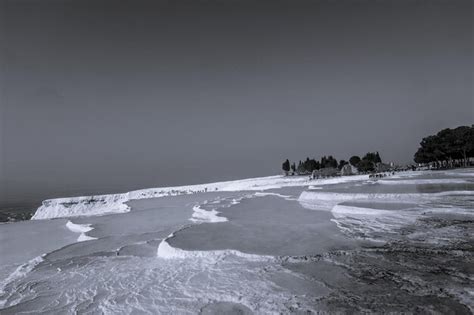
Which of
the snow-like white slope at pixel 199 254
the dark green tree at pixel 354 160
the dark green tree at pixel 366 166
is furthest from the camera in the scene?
the dark green tree at pixel 354 160

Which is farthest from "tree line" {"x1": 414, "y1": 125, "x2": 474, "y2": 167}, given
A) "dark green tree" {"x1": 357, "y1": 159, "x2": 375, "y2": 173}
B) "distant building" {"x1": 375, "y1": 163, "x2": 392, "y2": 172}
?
"dark green tree" {"x1": 357, "y1": 159, "x2": 375, "y2": 173}

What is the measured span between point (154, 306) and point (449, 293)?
5443 mm

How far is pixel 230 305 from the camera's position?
17.6 feet

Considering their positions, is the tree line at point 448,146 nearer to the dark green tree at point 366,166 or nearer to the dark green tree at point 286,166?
the dark green tree at point 366,166

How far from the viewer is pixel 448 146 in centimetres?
5094

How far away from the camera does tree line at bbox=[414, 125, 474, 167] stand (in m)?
→ 49.8

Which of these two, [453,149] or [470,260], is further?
[453,149]

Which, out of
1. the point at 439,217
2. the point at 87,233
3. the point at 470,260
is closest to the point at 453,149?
the point at 439,217

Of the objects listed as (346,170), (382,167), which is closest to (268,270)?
(346,170)

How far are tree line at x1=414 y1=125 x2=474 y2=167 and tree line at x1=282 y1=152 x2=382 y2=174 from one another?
28.2 feet

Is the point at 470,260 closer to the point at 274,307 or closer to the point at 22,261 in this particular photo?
the point at 274,307

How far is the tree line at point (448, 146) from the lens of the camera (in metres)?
49.8

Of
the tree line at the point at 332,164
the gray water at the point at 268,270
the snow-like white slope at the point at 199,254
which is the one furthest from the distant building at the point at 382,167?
the snow-like white slope at the point at 199,254

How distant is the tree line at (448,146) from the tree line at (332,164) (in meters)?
8.59
